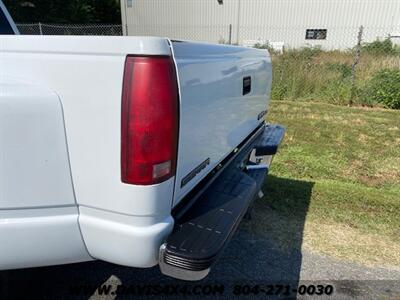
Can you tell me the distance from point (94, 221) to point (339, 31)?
25276 millimetres

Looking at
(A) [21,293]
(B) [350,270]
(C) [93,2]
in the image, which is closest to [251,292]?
(B) [350,270]

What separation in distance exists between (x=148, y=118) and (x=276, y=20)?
2524cm

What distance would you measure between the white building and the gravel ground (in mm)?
20588

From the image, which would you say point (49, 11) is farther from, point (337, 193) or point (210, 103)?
point (210, 103)

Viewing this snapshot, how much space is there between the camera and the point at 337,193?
14.5ft

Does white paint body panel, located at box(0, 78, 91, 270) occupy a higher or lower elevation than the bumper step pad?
higher

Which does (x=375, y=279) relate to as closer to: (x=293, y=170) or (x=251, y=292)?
(x=251, y=292)

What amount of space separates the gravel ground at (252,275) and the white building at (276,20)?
20588 millimetres

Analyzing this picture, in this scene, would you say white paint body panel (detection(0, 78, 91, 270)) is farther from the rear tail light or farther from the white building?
the white building

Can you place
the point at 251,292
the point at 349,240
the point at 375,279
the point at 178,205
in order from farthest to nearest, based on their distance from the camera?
the point at 349,240, the point at 375,279, the point at 251,292, the point at 178,205

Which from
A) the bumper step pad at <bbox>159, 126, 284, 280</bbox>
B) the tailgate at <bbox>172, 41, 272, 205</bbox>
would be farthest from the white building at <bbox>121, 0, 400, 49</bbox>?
the bumper step pad at <bbox>159, 126, 284, 280</bbox>

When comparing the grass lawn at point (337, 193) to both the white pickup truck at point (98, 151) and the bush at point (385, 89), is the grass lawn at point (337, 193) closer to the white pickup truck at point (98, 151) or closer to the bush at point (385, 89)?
the white pickup truck at point (98, 151)

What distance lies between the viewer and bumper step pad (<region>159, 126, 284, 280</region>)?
1.63 meters

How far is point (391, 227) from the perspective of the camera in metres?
3.71
